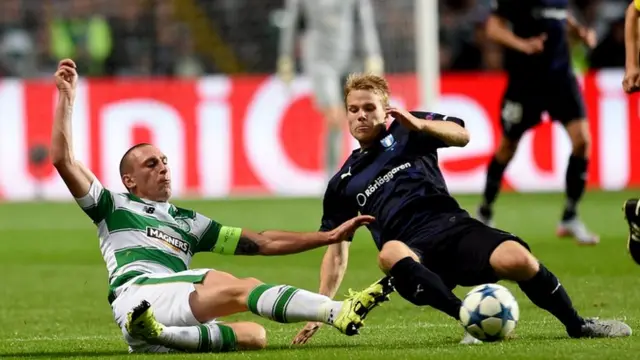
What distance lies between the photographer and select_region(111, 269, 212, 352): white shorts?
233 inches

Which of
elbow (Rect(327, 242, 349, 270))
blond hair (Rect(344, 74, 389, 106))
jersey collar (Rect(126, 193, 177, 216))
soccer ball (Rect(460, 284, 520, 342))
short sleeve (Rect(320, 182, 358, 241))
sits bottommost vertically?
soccer ball (Rect(460, 284, 520, 342))

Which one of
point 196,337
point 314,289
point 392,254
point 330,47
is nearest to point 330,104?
point 330,47

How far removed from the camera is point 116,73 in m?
21.4

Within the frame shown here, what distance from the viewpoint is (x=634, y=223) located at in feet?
21.1

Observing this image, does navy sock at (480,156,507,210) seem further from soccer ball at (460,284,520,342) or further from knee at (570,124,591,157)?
soccer ball at (460,284,520,342)

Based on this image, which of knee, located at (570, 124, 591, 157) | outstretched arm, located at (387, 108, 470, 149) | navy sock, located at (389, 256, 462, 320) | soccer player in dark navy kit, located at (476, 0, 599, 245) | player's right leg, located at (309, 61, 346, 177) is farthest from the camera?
player's right leg, located at (309, 61, 346, 177)

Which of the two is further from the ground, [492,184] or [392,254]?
[392,254]

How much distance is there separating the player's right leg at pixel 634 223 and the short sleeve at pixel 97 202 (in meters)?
2.37

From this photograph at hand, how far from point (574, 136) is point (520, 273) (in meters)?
5.36

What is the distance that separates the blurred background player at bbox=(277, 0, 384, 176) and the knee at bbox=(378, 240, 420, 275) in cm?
1056

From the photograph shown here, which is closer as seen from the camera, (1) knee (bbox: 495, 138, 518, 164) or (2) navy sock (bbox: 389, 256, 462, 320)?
(2) navy sock (bbox: 389, 256, 462, 320)

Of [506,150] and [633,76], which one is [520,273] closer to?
[633,76]

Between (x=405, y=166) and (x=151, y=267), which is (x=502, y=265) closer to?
(x=405, y=166)

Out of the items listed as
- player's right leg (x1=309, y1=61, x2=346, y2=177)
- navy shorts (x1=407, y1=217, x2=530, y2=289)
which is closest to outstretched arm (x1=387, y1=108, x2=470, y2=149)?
navy shorts (x1=407, y1=217, x2=530, y2=289)
